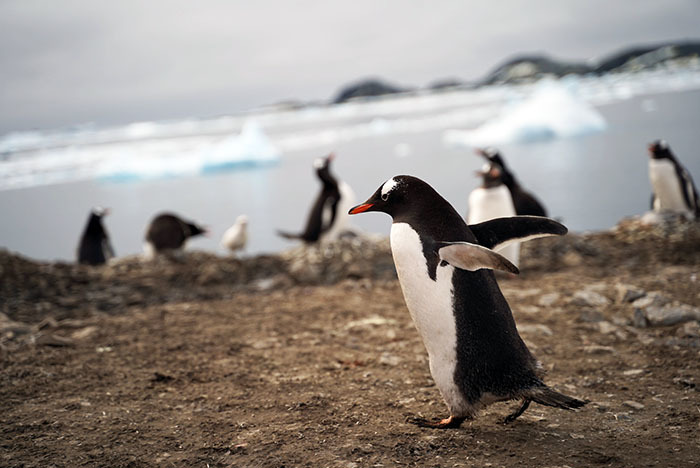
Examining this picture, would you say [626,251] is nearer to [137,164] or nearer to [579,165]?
[579,165]

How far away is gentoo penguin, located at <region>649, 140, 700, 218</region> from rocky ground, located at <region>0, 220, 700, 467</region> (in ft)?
2.55

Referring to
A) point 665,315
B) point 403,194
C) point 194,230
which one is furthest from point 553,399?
point 194,230

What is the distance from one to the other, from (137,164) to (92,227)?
553 centimetres

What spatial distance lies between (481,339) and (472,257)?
12.6 inches

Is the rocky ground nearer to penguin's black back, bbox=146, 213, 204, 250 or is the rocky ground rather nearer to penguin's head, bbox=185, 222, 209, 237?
penguin's black back, bbox=146, 213, 204, 250

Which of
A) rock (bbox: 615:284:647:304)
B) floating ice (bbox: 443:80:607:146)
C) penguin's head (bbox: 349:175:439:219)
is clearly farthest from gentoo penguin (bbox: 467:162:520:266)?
floating ice (bbox: 443:80:607:146)

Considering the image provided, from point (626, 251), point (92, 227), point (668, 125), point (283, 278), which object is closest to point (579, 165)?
point (668, 125)

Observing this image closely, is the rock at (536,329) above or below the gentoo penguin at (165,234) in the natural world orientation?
below

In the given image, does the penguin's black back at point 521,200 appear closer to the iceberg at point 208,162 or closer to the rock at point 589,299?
the rock at point 589,299

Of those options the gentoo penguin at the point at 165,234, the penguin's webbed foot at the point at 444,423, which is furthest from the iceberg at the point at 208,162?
the penguin's webbed foot at the point at 444,423

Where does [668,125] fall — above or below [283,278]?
above

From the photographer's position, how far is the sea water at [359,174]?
7523 millimetres

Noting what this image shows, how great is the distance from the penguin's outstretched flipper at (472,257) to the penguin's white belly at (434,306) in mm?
110

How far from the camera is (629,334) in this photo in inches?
118
